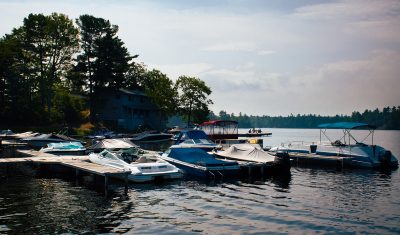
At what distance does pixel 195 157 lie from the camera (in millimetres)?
30750

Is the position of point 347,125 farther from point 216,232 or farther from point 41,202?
point 41,202

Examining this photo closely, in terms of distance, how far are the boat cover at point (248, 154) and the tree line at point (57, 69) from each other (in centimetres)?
5666

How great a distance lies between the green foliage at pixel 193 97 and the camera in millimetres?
102062

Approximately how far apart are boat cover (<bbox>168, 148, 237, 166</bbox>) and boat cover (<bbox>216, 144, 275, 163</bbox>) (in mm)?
4728

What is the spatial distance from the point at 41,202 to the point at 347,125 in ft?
105

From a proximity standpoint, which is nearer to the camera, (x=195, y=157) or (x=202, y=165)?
(x=202, y=165)

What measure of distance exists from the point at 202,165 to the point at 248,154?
24.0ft

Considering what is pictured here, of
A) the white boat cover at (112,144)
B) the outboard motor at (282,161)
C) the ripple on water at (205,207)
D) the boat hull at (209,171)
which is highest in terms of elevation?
the white boat cover at (112,144)

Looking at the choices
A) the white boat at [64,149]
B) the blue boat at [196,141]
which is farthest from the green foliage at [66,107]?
the white boat at [64,149]

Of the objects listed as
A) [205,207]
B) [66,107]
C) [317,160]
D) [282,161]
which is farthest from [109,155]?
[66,107]

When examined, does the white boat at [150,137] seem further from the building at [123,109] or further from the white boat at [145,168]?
the white boat at [145,168]

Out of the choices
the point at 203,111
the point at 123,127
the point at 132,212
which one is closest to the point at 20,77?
the point at 123,127

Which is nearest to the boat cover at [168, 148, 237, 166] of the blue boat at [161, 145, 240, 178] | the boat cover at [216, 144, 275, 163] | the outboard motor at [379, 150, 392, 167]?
the blue boat at [161, 145, 240, 178]

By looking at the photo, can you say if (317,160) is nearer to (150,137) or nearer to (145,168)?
(145,168)
